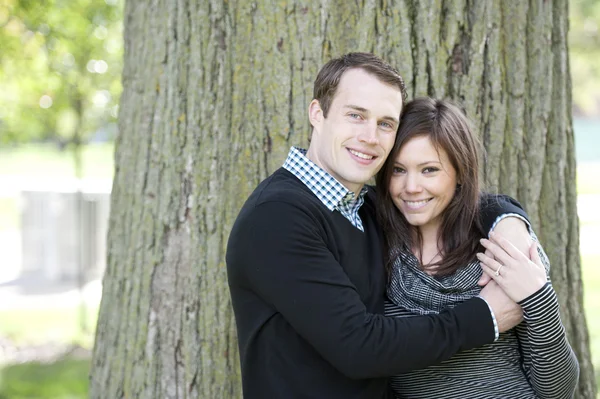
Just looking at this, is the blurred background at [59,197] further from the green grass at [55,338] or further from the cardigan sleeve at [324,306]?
the cardigan sleeve at [324,306]

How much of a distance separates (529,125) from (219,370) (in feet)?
6.12

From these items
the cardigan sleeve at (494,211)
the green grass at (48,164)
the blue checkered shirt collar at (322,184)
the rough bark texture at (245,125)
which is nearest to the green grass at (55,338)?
the rough bark texture at (245,125)

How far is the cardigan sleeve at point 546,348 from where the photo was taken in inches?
99.7

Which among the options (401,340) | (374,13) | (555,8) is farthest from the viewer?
(555,8)

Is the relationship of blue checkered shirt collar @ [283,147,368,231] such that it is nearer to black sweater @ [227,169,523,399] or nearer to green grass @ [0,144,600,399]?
black sweater @ [227,169,523,399]

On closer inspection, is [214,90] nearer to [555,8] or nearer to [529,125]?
[529,125]

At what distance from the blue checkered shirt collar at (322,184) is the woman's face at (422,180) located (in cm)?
27

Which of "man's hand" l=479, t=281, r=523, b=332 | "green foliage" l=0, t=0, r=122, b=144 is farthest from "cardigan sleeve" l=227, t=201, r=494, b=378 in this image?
"green foliage" l=0, t=0, r=122, b=144

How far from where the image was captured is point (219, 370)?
3.40 metres

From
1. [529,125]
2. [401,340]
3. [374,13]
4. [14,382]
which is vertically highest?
[374,13]

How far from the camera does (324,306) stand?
90.3 inches

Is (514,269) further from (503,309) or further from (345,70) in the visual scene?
(345,70)

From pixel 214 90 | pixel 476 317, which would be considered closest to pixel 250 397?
pixel 476 317

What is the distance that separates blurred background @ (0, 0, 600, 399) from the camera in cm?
752
